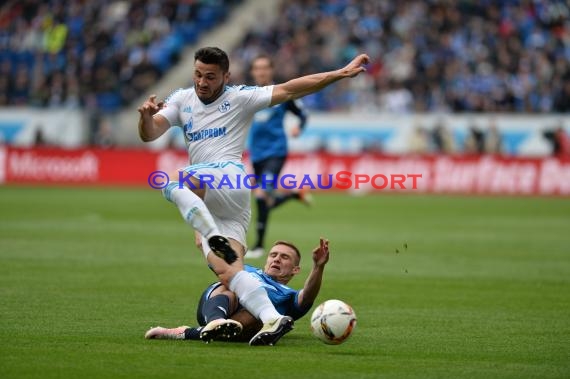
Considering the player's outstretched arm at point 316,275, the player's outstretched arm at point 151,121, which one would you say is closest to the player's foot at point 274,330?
the player's outstretched arm at point 316,275

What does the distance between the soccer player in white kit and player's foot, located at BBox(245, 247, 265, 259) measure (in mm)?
6799

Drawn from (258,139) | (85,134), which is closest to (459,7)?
(85,134)

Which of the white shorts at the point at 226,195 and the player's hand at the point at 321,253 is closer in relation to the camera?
the player's hand at the point at 321,253

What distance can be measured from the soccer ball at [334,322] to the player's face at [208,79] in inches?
80.4

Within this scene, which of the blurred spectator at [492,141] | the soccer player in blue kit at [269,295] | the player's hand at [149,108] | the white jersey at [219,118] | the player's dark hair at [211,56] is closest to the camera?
the soccer player in blue kit at [269,295]

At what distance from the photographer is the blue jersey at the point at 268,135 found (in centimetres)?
1708

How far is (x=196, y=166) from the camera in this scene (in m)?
8.74

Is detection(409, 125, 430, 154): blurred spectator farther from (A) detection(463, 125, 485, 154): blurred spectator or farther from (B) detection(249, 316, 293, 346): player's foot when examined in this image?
(B) detection(249, 316, 293, 346): player's foot

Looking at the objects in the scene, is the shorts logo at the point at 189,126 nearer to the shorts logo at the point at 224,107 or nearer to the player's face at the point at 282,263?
the shorts logo at the point at 224,107

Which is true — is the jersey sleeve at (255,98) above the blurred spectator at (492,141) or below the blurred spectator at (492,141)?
below

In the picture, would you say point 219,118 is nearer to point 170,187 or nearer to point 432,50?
point 170,187

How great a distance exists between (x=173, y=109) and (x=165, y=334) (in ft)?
6.22

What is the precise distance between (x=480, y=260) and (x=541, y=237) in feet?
13.4

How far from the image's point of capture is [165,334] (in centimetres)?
870
